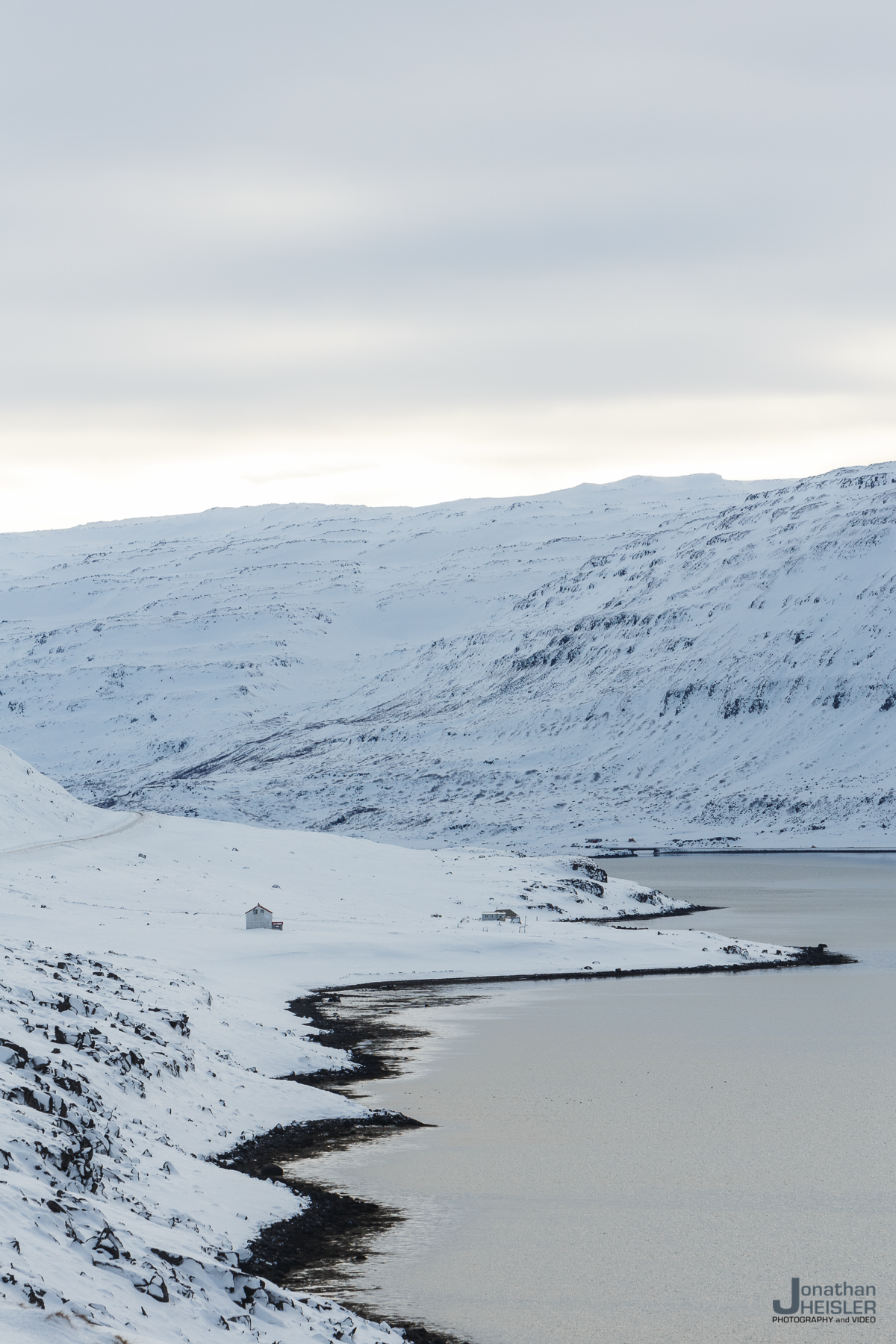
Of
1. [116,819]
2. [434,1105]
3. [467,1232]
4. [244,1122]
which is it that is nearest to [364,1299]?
[467,1232]

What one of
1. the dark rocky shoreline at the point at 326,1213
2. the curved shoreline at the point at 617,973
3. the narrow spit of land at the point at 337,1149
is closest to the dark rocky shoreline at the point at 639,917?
the curved shoreline at the point at 617,973

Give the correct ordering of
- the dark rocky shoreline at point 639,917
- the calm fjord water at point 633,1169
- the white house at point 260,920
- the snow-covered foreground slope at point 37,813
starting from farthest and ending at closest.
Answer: the snow-covered foreground slope at point 37,813 → the dark rocky shoreline at point 639,917 → the white house at point 260,920 → the calm fjord water at point 633,1169

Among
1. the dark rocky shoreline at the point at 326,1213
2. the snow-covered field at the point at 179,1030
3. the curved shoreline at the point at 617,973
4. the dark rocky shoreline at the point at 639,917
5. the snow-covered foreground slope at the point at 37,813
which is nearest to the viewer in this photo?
the snow-covered field at the point at 179,1030

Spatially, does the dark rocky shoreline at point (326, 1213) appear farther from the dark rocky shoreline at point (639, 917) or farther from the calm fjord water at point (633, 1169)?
the dark rocky shoreline at point (639, 917)

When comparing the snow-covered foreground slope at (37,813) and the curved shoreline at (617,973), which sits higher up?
the snow-covered foreground slope at (37,813)

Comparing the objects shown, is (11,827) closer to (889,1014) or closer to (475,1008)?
(475,1008)

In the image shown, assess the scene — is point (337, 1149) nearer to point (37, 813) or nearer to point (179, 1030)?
point (179, 1030)

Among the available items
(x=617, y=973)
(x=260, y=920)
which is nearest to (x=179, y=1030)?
(x=617, y=973)
